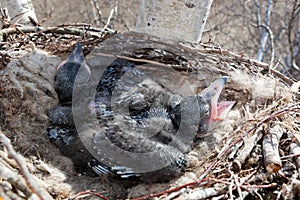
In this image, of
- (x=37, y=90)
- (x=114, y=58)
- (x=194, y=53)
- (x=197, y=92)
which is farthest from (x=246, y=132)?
(x=37, y=90)

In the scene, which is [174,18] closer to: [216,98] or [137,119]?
[216,98]

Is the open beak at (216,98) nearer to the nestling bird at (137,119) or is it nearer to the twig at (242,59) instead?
the nestling bird at (137,119)

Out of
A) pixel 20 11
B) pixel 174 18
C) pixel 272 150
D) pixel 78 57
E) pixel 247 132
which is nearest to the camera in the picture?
pixel 272 150

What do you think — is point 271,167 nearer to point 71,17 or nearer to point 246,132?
point 246,132

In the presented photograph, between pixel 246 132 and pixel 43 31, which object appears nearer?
Answer: pixel 246 132

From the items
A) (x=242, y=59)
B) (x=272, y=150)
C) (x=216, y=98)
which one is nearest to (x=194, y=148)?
(x=216, y=98)

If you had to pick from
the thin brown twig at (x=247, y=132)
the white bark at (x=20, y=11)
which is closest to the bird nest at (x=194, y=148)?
the thin brown twig at (x=247, y=132)

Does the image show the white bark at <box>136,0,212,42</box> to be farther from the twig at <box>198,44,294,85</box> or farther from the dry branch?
the dry branch
